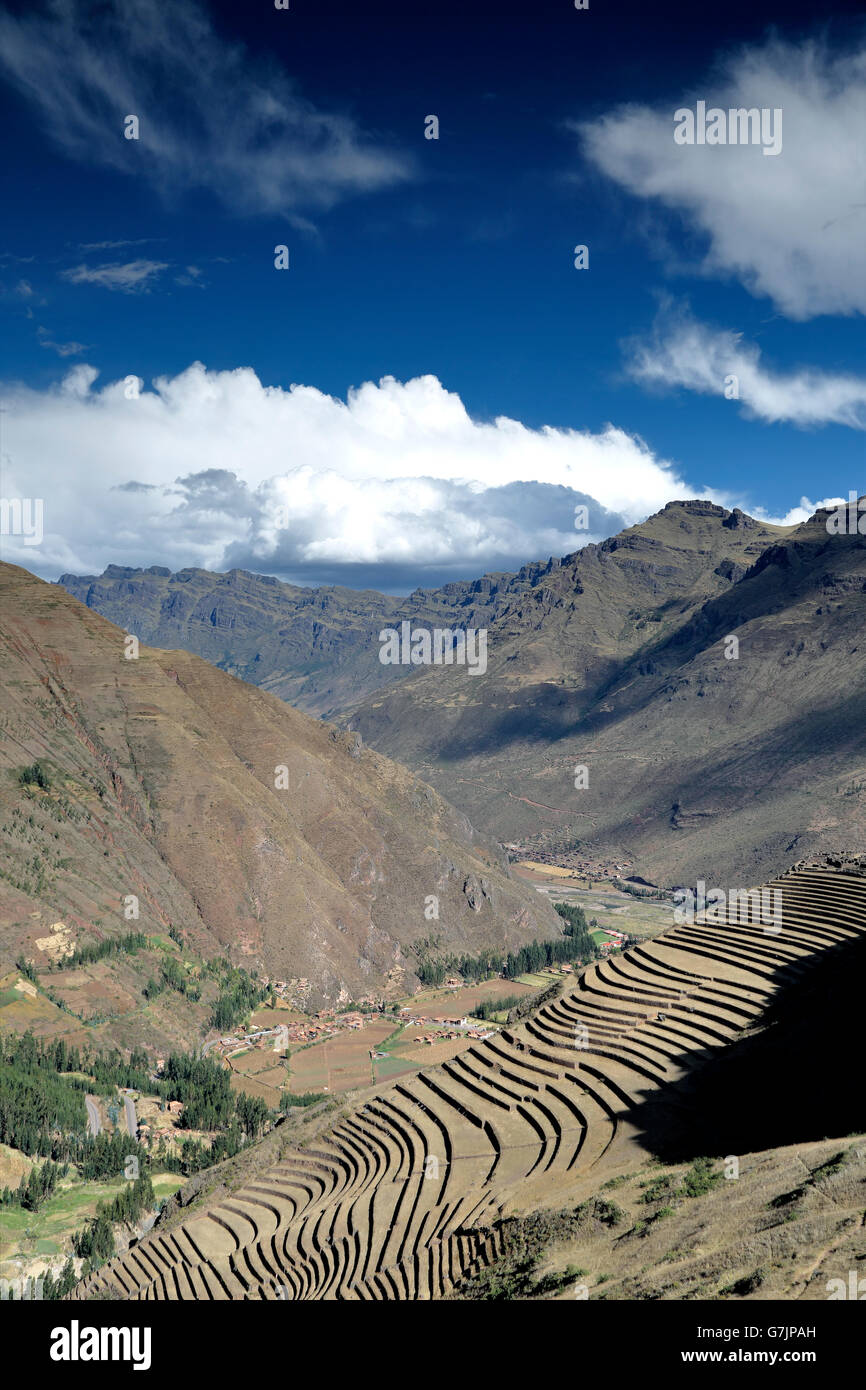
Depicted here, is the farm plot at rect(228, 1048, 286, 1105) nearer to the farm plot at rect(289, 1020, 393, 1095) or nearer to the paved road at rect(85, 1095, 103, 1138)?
the farm plot at rect(289, 1020, 393, 1095)

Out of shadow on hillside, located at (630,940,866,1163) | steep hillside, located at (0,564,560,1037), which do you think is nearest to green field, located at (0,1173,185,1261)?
steep hillside, located at (0,564,560,1037)

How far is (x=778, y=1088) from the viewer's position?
111 feet

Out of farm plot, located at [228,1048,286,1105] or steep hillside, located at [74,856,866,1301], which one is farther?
farm plot, located at [228,1048,286,1105]

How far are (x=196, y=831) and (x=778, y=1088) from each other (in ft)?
313

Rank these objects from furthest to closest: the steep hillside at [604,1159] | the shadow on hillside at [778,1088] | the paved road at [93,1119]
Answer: the paved road at [93,1119]
the shadow on hillside at [778,1088]
the steep hillside at [604,1159]

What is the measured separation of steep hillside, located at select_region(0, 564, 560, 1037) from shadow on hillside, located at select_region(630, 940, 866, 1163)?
72.4 meters

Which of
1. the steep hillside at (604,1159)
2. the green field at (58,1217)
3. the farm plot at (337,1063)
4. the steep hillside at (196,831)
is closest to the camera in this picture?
the steep hillside at (604,1159)

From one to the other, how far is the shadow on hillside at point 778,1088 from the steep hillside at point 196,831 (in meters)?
72.4

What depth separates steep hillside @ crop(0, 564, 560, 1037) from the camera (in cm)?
10381

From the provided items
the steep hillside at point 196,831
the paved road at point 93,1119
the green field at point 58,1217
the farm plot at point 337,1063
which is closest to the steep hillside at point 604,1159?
the green field at point 58,1217

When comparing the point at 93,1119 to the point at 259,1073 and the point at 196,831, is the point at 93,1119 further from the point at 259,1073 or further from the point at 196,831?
the point at 196,831

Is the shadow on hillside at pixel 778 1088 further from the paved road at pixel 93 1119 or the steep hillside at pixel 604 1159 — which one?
the paved road at pixel 93 1119

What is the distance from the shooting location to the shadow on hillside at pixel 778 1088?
30.4 m
